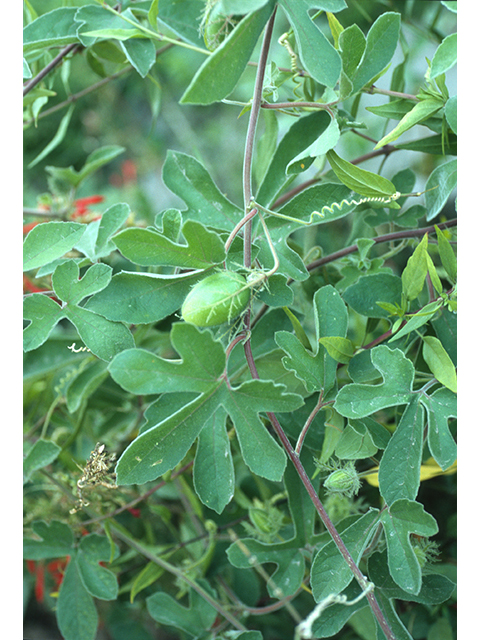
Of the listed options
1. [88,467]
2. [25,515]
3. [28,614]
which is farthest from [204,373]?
[28,614]

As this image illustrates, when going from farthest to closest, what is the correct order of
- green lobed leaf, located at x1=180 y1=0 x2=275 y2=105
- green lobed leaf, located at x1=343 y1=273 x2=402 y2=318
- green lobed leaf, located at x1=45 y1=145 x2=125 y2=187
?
1. green lobed leaf, located at x1=45 y1=145 x2=125 y2=187
2. green lobed leaf, located at x1=343 y1=273 x2=402 y2=318
3. green lobed leaf, located at x1=180 y1=0 x2=275 y2=105

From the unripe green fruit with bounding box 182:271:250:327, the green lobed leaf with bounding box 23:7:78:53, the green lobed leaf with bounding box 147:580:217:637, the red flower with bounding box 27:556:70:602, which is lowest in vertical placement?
the red flower with bounding box 27:556:70:602

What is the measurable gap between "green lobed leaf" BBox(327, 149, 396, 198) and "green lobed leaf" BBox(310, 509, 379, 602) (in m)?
0.19

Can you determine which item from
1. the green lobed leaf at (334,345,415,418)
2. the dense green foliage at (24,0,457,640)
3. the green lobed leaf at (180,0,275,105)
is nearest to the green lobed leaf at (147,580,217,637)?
the dense green foliage at (24,0,457,640)

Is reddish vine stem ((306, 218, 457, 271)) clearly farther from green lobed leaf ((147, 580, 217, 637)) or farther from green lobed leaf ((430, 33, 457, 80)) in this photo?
green lobed leaf ((147, 580, 217, 637))

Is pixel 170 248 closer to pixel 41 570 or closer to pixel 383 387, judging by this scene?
pixel 383 387

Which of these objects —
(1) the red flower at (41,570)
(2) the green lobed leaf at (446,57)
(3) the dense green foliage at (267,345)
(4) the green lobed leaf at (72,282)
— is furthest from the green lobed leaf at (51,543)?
(2) the green lobed leaf at (446,57)

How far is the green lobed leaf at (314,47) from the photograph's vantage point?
26cm

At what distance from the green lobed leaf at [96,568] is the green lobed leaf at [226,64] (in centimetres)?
35

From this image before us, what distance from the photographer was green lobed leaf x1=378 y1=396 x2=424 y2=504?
0.30m

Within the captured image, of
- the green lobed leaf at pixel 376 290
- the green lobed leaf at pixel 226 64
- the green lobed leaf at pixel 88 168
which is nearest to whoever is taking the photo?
the green lobed leaf at pixel 226 64

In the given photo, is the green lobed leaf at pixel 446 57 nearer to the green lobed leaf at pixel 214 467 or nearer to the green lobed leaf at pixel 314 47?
the green lobed leaf at pixel 314 47
